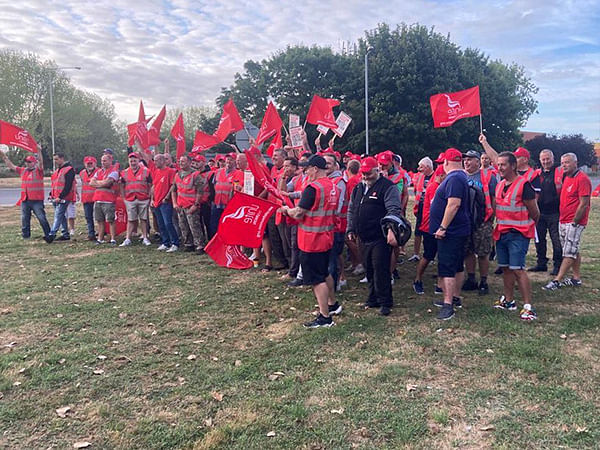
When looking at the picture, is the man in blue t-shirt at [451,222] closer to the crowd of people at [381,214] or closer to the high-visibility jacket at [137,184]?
the crowd of people at [381,214]

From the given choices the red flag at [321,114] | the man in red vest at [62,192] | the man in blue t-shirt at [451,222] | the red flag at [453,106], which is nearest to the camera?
the man in blue t-shirt at [451,222]

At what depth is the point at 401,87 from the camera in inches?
1151

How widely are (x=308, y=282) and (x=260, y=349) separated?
3.27 feet

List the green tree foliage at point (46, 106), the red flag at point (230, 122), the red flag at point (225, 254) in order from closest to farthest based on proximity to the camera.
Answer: the red flag at point (225, 254)
the red flag at point (230, 122)
the green tree foliage at point (46, 106)

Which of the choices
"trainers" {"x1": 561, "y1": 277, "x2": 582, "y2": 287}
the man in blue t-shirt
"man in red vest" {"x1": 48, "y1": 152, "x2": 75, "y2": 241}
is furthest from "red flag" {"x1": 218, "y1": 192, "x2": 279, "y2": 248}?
"man in red vest" {"x1": 48, "y1": 152, "x2": 75, "y2": 241}

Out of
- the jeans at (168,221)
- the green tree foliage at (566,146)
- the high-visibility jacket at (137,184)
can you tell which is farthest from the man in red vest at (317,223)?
the green tree foliage at (566,146)

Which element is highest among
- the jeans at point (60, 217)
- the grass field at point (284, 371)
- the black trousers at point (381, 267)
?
the jeans at point (60, 217)

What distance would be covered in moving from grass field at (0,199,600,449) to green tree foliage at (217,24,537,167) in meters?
23.7

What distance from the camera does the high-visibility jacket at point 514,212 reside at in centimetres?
578

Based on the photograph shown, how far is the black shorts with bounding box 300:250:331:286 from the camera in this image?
5.57 metres

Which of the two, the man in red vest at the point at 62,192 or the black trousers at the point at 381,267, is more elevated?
the man in red vest at the point at 62,192

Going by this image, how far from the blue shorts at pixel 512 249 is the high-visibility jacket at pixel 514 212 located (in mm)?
67

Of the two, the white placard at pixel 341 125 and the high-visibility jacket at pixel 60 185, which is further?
the high-visibility jacket at pixel 60 185

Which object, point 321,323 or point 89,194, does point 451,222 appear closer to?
point 321,323
